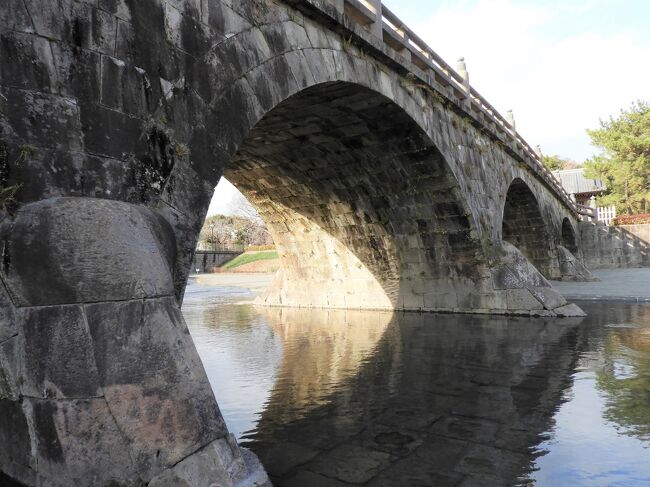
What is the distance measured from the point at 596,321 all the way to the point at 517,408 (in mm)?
5726

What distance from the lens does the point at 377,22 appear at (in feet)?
24.0

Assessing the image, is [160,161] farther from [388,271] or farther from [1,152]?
[388,271]

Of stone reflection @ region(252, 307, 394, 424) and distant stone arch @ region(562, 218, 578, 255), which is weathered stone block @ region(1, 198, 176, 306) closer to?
stone reflection @ region(252, 307, 394, 424)

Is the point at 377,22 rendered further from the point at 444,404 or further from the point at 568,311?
the point at 568,311

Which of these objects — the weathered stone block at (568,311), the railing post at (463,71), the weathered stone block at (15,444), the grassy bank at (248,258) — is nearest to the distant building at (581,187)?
the grassy bank at (248,258)

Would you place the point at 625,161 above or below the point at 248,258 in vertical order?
above

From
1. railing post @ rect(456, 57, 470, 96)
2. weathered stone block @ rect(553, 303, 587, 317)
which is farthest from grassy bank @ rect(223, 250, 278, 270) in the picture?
weathered stone block @ rect(553, 303, 587, 317)

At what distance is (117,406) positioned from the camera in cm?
228

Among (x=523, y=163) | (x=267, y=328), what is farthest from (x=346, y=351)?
(x=523, y=163)

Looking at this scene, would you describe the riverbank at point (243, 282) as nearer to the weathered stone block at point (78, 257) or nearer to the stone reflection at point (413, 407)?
the stone reflection at point (413, 407)

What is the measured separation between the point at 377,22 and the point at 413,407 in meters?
5.80

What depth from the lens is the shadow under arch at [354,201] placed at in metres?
7.87

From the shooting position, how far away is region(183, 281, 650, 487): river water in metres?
2.95

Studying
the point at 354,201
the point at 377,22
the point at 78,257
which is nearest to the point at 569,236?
the point at 354,201
